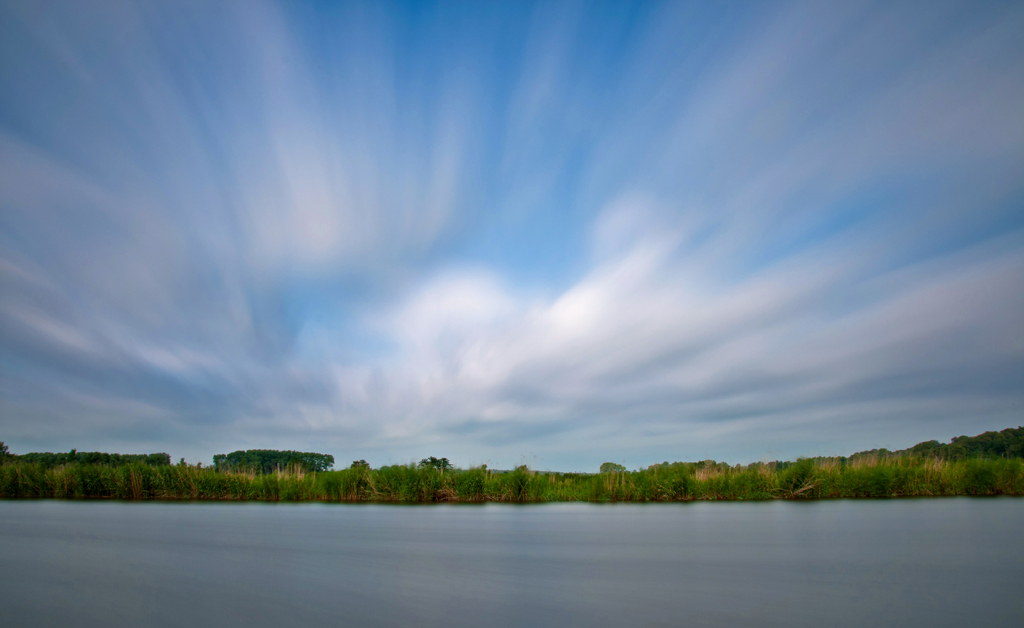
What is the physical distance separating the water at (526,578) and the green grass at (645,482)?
Answer: 13394 mm

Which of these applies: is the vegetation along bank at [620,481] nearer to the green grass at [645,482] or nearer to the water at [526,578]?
the green grass at [645,482]

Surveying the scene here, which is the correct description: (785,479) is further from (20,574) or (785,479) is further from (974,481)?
(20,574)

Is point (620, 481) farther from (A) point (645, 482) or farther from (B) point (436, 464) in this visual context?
(B) point (436, 464)

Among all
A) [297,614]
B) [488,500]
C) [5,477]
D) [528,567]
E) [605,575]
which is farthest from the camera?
[5,477]

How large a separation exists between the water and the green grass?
13394mm

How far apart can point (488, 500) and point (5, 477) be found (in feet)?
94.3

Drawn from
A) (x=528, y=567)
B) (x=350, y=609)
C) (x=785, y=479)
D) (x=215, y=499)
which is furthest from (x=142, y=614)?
(x=215, y=499)

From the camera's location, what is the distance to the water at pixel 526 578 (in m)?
3.48

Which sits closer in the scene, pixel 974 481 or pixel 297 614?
pixel 297 614

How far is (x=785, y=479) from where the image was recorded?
70.3 feet

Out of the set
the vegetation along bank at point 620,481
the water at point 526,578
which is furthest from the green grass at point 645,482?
the water at point 526,578

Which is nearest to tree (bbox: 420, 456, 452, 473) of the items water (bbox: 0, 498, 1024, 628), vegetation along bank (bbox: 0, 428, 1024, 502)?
vegetation along bank (bbox: 0, 428, 1024, 502)

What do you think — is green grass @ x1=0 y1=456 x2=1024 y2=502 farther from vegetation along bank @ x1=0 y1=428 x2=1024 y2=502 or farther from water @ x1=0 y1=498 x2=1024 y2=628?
water @ x1=0 y1=498 x2=1024 y2=628

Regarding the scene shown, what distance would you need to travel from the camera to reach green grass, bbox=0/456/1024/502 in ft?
69.3
